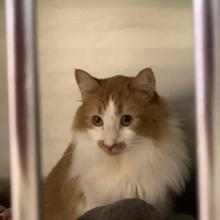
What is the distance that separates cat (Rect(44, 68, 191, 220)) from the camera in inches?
37.2

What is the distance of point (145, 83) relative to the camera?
0.97 metres

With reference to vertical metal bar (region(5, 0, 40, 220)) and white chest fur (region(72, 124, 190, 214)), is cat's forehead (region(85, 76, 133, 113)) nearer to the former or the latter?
white chest fur (region(72, 124, 190, 214))

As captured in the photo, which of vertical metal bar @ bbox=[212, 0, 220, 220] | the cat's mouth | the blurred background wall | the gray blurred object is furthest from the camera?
the blurred background wall

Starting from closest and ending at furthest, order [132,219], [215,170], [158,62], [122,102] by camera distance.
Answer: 1. [215,170]
2. [132,219]
3. [122,102]
4. [158,62]

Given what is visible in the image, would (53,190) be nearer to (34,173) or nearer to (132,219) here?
(132,219)

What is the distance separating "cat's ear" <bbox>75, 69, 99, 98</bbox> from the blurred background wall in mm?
219

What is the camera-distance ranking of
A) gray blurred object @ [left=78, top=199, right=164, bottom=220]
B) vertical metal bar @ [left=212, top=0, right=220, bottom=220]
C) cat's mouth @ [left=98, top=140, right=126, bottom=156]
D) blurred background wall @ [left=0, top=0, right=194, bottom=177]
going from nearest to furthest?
vertical metal bar @ [left=212, top=0, right=220, bottom=220], gray blurred object @ [left=78, top=199, right=164, bottom=220], cat's mouth @ [left=98, top=140, right=126, bottom=156], blurred background wall @ [left=0, top=0, right=194, bottom=177]

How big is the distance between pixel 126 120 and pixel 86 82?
0.12m

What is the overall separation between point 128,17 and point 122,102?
351 millimetres

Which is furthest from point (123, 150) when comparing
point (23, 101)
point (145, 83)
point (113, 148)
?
point (23, 101)

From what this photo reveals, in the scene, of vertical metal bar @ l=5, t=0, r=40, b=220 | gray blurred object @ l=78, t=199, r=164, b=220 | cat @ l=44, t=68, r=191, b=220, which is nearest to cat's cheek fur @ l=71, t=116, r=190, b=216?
cat @ l=44, t=68, r=191, b=220

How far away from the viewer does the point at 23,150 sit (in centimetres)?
64

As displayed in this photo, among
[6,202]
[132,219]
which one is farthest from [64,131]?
[132,219]

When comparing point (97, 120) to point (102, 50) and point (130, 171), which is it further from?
point (102, 50)
